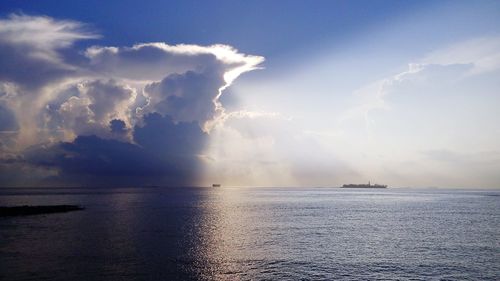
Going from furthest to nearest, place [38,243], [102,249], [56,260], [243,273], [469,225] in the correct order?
[469,225]
[38,243]
[102,249]
[56,260]
[243,273]

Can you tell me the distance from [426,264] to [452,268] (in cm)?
Result: 306

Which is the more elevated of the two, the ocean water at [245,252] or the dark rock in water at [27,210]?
the dark rock in water at [27,210]

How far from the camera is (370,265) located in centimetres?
4953

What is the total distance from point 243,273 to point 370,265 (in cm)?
1547

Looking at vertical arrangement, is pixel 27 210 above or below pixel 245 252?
above

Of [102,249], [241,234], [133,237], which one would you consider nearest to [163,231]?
[133,237]

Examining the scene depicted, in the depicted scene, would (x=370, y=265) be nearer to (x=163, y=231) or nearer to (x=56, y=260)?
(x=56, y=260)

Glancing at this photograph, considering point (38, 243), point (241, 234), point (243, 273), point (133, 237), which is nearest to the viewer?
point (243, 273)

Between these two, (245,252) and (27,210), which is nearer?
(245,252)

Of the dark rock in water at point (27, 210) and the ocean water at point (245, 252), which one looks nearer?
the ocean water at point (245, 252)

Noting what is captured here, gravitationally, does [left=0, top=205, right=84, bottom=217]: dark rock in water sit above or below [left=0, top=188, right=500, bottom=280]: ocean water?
above

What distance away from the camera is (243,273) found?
45.1m

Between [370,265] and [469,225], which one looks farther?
[469,225]

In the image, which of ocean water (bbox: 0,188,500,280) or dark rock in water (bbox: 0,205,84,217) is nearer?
ocean water (bbox: 0,188,500,280)
